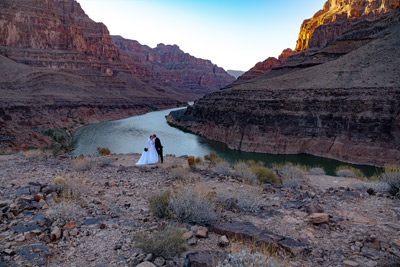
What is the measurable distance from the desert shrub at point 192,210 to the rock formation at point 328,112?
72.8 feet

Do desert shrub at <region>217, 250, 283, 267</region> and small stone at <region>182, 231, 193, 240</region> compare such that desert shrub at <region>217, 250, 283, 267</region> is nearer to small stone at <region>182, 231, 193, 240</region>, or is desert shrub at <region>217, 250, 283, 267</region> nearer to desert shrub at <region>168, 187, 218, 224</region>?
small stone at <region>182, 231, 193, 240</region>

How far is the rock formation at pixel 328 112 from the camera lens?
21484 mm

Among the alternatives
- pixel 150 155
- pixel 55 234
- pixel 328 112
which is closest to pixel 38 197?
pixel 55 234

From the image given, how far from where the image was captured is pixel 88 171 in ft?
30.4

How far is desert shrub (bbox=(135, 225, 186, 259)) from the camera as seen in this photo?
325cm

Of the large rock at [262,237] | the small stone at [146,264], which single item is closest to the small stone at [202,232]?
the large rock at [262,237]

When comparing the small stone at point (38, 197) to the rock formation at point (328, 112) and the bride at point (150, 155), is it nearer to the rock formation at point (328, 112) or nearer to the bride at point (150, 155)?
the bride at point (150, 155)

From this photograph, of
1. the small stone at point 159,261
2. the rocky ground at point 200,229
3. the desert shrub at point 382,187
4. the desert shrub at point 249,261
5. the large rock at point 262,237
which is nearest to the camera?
the desert shrub at point 249,261

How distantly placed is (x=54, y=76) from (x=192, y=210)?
232 ft

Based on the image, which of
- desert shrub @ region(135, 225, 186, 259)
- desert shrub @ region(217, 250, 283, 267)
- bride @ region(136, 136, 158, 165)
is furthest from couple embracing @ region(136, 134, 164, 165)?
desert shrub @ region(217, 250, 283, 267)

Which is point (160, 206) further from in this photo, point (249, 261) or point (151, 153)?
point (151, 153)

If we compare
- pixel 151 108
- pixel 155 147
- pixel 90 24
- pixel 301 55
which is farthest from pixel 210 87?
pixel 155 147

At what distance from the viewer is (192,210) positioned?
4449mm

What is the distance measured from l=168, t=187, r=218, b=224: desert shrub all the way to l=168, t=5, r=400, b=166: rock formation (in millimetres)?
22189
